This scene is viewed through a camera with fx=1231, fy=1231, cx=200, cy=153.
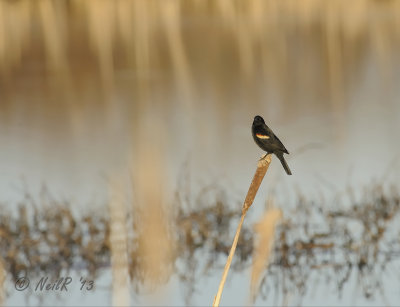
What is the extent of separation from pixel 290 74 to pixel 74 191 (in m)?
5.13

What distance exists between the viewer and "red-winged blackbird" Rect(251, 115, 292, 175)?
16.7 ft

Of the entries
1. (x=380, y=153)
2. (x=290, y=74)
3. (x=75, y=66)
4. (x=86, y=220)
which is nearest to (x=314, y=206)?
(x=86, y=220)

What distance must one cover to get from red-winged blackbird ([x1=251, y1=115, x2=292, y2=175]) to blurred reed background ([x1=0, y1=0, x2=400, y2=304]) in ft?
1.56

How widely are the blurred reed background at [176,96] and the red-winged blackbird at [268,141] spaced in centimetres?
47

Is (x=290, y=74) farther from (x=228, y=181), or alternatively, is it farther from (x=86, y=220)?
(x=86, y=220)

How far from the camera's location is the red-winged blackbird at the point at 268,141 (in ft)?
16.7

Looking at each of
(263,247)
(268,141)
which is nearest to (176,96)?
(268,141)

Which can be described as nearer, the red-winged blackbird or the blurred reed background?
the red-winged blackbird

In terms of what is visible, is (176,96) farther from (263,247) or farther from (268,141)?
(263,247)

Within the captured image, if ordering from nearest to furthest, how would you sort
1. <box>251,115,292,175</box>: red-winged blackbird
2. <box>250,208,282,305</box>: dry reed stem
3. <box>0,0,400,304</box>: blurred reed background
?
<box>250,208,282,305</box>: dry reed stem → <box>251,115,292,175</box>: red-winged blackbird → <box>0,0,400,304</box>: blurred reed background

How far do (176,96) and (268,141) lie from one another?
5926 millimetres

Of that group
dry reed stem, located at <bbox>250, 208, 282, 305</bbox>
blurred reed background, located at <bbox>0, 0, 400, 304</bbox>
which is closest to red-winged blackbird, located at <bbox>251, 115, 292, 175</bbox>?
blurred reed background, located at <bbox>0, 0, 400, 304</bbox>

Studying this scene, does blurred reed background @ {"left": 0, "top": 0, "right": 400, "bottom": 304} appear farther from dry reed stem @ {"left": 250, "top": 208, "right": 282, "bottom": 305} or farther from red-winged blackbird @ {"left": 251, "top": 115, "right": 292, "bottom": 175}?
dry reed stem @ {"left": 250, "top": 208, "right": 282, "bottom": 305}

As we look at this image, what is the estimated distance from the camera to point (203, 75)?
12.2 m
